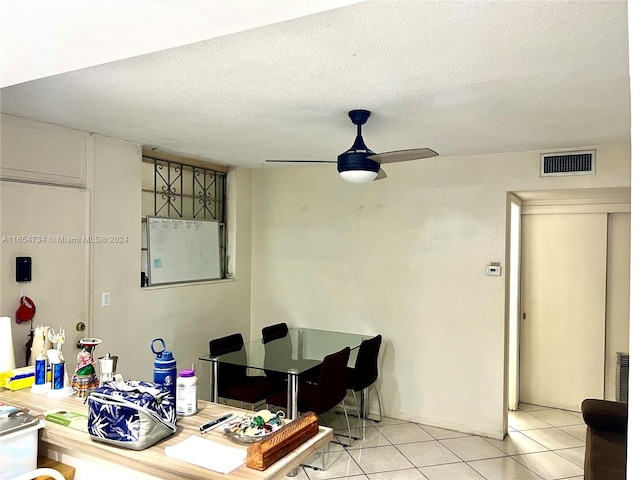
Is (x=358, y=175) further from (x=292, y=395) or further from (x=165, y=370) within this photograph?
(x=292, y=395)

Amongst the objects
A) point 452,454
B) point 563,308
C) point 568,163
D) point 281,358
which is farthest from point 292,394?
point 563,308

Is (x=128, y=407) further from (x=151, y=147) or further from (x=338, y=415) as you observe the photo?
(x=338, y=415)

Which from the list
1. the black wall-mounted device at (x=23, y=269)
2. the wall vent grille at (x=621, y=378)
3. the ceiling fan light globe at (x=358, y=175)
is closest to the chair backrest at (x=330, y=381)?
the ceiling fan light globe at (x=358, y=175)

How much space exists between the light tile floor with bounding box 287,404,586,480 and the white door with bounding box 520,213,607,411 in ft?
1.50

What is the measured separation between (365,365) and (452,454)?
0.93 meters

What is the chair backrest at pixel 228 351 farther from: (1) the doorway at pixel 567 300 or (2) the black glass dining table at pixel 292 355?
(1) the doorway at pixel 567 300

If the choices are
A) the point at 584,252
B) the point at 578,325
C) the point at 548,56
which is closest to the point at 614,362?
the point at 578,325

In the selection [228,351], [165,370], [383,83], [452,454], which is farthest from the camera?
[228,351]

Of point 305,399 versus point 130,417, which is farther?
point 305,399

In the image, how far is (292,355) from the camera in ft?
12.7

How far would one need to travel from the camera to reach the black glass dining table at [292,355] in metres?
3.28

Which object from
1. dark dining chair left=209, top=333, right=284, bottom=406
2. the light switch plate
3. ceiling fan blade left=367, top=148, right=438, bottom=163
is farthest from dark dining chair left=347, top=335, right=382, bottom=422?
ceiling fan blade left=367, top=148, right=438, bottom=163

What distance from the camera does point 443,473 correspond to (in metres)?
3.31

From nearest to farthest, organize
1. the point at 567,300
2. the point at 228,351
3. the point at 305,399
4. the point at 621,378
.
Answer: the point at 305,399 < the point at 228,351 < the point at 621,378 < the point at 567,300
